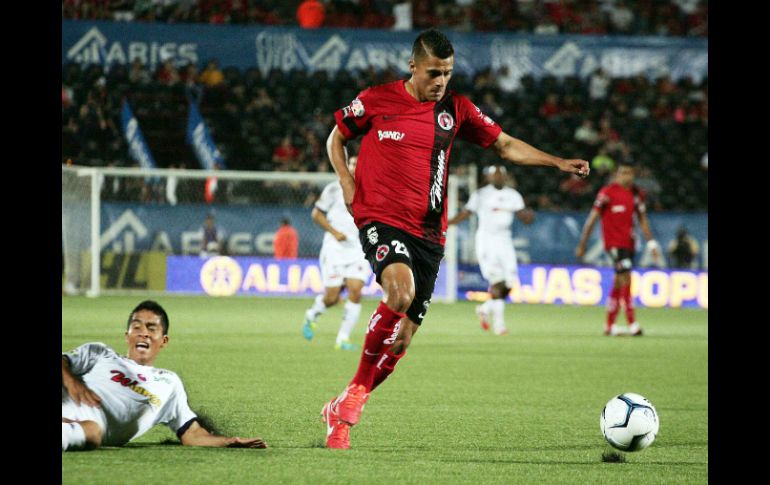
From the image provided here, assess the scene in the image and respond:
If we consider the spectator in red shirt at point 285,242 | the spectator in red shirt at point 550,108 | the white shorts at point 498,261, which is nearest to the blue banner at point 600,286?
the spectator in red shirt at point 285,242

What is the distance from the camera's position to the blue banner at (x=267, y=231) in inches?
864

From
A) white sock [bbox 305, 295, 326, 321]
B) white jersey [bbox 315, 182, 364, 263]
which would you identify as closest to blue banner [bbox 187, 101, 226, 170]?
white jersey [bbox 315, 182, 364, 263]

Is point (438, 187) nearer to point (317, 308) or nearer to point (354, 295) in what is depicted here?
point (354, 295)

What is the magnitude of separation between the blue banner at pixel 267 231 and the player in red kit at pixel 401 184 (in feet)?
51.4

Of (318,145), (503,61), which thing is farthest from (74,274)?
(503,61)

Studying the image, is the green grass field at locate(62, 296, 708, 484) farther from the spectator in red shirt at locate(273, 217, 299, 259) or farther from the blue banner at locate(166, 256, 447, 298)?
the spectator in red shirt at locate(273, 217, 299, 259)

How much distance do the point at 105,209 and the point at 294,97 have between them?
523 centimetres

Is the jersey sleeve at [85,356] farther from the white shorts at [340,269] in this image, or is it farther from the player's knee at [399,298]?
the white shorts at [340,269]

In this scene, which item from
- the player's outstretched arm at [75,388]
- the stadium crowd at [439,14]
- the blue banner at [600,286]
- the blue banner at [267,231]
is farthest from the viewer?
the stadium crowd at [439,14]

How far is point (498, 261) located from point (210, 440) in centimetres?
1052

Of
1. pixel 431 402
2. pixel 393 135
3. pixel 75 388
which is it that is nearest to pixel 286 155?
pixel 431 402

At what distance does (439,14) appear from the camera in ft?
89.7
